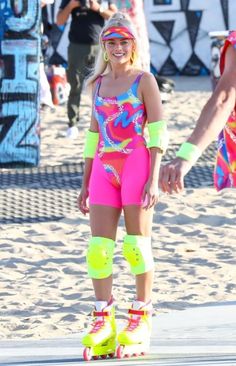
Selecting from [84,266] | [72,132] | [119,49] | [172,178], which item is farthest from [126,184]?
[72,132]

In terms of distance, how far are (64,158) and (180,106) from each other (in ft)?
13.7

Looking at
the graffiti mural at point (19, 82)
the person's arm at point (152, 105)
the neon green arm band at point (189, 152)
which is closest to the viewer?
the neon green arm band at point (189, 152)

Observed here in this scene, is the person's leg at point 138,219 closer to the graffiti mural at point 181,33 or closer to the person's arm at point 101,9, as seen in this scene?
the person's arm at point 101,9

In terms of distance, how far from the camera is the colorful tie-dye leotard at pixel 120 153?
520 centimetres

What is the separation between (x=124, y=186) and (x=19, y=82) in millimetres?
6003

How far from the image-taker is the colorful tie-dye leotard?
520 centimetres

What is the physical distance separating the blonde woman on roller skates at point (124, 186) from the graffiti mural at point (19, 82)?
5635 mm

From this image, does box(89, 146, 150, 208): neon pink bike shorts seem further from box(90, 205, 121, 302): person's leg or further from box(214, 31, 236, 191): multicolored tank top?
box(214, 31, 236, 191): multicolored tank top

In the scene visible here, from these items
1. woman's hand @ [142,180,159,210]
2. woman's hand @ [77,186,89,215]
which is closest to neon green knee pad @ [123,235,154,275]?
woman's hand @ [142,180,159,210]

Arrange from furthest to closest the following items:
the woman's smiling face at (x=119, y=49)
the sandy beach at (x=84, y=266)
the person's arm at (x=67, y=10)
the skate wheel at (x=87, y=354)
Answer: the person's arm at (x=67, y=10) → the sandy beach at (x=84, y=266) → the woman's smiling face at (x=119, y=49) → the skate wheel at (x=87, y=354)

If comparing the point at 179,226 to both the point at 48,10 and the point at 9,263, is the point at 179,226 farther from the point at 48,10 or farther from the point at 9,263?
the point at 48,10

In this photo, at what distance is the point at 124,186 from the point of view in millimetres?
5188

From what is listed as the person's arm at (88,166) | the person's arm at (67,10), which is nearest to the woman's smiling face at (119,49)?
the person's arm at (88,166)

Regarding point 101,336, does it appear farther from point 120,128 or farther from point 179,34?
point 179,34
